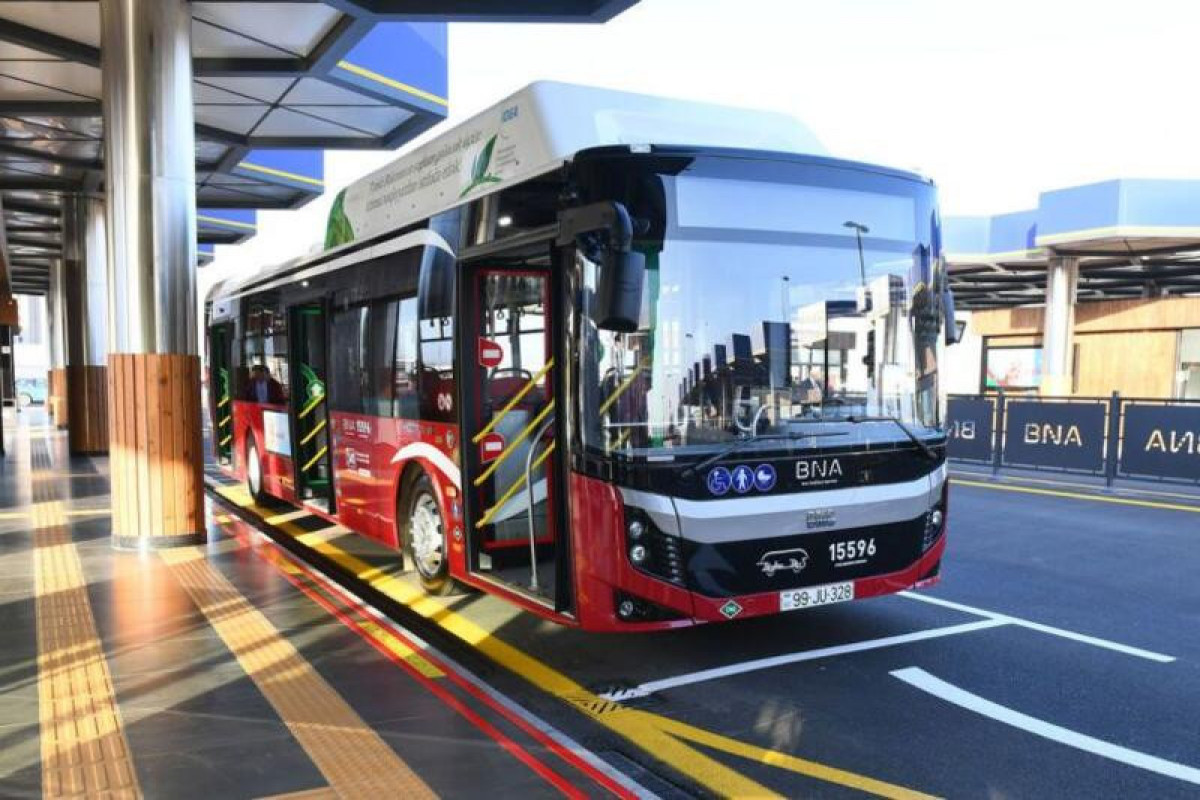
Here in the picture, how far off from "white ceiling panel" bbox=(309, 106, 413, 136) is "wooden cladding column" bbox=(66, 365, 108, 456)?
29.3ft

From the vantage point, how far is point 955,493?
39.3 feet

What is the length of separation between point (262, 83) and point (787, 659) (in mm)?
10094

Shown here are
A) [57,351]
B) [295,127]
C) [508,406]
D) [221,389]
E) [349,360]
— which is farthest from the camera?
[57,351]

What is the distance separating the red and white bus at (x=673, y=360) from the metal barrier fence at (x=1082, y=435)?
28.4 ft

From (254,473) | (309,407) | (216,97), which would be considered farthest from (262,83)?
(254,473)

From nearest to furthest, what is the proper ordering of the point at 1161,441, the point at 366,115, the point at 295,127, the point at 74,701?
the point at 74,701 → the point at 1161,441 → the point at 366,115 → the point at 295,127

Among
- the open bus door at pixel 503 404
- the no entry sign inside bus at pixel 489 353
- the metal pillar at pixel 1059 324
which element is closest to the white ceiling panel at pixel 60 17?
the open bus door at pixel 503 404

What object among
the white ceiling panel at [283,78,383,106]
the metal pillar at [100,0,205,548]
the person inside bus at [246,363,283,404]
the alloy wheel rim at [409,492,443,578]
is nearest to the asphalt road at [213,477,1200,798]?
the alloy wheel rim at [409,492,443,578]

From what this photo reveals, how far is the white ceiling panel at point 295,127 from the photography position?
1309 cm

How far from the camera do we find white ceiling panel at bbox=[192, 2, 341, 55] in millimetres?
9102

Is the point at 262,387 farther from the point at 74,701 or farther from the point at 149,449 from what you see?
the point at 74,701

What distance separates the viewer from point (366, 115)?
42.4ft

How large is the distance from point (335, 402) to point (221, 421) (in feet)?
19.5

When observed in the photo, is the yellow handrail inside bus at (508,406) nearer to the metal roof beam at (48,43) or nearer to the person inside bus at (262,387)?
the person inside bus at (262,387)
